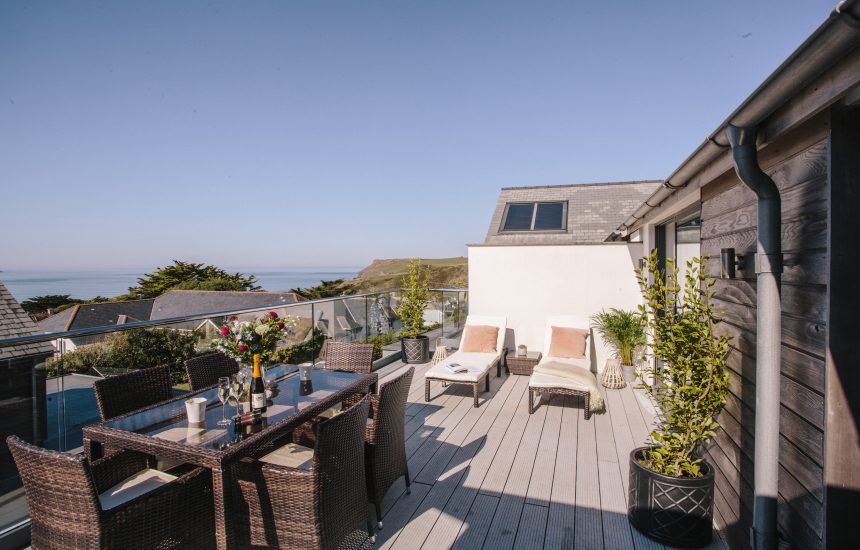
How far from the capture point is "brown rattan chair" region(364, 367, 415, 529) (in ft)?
8.62

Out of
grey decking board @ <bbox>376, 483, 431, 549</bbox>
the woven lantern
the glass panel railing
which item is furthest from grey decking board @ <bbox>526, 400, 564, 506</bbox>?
the glass panel railing

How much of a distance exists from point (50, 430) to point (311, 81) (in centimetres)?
895

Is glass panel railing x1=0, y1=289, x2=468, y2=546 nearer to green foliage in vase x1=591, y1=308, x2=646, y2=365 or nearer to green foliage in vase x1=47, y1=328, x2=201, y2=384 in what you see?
green foliage in vase x1=47, y1=328, x2=201, y2=384

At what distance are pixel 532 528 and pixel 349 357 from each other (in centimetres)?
218

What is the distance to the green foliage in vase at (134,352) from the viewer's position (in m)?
2.98

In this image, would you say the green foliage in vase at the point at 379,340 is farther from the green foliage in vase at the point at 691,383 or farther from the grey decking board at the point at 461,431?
the green foliage in vase at the point at 691,383

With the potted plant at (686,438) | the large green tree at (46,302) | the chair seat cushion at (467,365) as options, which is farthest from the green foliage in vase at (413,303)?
the large green tree at (46,302)

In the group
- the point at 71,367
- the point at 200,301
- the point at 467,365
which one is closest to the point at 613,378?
the point at 467,365

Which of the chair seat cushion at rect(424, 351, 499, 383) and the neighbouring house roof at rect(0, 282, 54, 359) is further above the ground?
the neighbouring house roof at rect(0, 282, 54, 359)

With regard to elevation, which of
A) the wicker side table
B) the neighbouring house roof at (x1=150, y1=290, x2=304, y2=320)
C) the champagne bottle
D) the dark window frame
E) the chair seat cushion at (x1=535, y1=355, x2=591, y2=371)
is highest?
the dark window frame

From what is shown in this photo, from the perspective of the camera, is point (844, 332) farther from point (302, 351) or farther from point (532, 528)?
point (302, 351)

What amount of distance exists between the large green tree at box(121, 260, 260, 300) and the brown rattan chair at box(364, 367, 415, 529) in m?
35.2

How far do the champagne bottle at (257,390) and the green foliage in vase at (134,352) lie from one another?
45.3 inches

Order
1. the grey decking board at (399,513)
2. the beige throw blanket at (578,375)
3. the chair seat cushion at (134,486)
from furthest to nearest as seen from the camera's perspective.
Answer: the beige throw blanket at (578,375) → the grey decking board at (399,513) → the chair seat cushion at (134,486)
